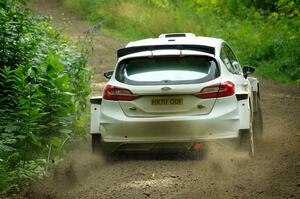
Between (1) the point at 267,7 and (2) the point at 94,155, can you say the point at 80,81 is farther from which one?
(1) the point at 267,7

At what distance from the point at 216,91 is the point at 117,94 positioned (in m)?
1.33

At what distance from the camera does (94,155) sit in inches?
386

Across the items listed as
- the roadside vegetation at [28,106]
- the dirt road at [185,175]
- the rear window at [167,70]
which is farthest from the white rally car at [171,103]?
the roadside vegetation at [28,106]

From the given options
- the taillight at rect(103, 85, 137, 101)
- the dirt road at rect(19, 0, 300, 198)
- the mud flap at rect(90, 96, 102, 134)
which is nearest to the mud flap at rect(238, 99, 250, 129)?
the dirt road at rect(19, 0, 300, 198)

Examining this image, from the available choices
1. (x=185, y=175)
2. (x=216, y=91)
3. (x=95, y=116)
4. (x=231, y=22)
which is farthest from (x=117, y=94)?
(x=231, y=22)

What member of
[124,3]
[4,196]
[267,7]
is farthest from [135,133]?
[124,3]

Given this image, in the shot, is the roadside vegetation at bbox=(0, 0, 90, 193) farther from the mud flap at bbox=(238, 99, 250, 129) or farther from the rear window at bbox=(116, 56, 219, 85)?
the mud flap at bbox=(238, 99, 250, 129)

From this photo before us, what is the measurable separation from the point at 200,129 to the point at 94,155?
1.58 metres

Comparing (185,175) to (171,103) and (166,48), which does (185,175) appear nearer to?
(171,103)

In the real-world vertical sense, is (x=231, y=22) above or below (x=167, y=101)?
above

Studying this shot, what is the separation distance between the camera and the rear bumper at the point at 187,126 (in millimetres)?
9234

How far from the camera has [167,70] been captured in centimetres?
945

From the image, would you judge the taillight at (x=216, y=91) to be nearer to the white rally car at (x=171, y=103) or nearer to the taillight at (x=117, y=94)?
the white rally car at (x=171, y=103)

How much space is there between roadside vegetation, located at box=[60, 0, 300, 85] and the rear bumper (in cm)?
1161
